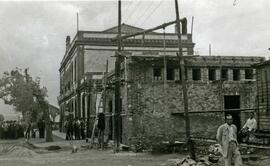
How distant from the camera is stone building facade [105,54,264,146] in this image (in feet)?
79.2

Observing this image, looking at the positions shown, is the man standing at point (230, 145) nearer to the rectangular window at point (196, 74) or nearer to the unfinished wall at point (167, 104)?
the unfinished wall at point (167, 104)

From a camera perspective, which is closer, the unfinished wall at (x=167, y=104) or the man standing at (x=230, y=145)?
the man standing at (x=230, y=145)

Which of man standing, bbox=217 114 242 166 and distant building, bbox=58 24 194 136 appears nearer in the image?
man standing, bbox=217 114 242 166

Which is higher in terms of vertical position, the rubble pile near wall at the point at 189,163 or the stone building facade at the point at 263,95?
the stone building facade at the point at 263,95

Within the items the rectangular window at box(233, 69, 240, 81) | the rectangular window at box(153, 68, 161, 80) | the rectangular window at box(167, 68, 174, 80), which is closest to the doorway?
the rectangular window at box(233, 69, 240, 81)

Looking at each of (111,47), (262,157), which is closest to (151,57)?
(262,157)

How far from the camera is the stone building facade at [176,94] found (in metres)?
24.1

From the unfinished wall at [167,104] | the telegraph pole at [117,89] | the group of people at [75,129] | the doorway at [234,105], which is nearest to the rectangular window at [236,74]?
the unfinished wall at [167,104]

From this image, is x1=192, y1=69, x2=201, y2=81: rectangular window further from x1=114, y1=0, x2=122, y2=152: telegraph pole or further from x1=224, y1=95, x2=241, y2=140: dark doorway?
x1=114, y1=0, x2=122, y2=152: telegraph pole

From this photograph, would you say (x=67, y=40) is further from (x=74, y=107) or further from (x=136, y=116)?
(x=136, y=116)

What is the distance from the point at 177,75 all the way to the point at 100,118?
15.7 feet

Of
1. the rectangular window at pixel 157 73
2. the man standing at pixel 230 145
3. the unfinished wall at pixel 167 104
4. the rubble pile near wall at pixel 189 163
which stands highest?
the rectangular window at pixel 157 73

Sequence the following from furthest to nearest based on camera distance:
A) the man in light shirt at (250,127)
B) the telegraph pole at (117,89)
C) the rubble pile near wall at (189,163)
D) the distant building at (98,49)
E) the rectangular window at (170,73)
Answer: the distant building at (98,49) → the rectangular window at (170,73) → the telegraph pole at (117,89) → the man in light shirt at (250,127) → the rubble pile near wall at (189,163)

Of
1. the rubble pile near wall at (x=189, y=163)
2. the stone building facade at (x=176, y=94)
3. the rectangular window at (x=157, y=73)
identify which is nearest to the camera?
the rubble pile near wall at (x=189, y=163)
